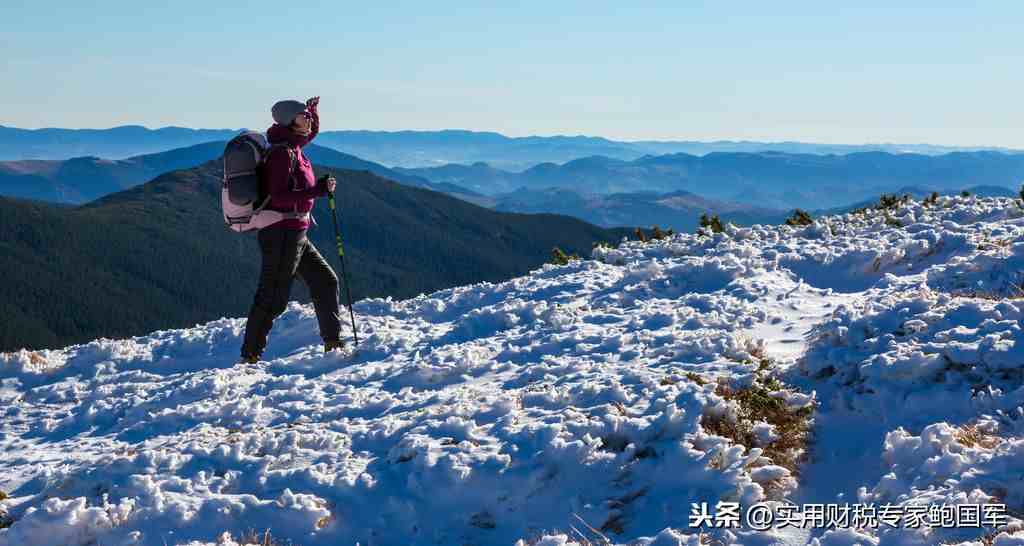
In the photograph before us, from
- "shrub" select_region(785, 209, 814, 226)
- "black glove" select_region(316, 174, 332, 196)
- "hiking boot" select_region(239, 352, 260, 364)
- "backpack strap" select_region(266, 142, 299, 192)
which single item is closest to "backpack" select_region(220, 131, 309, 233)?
"backpack strap" select_region(266, 142, 299, 192)

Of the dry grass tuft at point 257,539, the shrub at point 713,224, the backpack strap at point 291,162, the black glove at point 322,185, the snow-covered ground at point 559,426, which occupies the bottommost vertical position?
the dry grass tuft at point 257,539

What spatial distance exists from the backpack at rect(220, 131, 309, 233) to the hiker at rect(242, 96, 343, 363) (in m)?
0.09

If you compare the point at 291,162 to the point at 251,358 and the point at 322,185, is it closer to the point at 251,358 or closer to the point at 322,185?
the point at 322,185

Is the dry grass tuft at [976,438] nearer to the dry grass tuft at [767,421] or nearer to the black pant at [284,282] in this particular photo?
the dry grass tuft at [767,421]

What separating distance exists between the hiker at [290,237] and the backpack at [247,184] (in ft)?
0.29

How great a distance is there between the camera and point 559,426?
7480mm

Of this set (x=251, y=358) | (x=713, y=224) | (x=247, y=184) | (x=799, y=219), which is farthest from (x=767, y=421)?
(x=799, y=219)

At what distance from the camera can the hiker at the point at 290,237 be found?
11047 millimetres

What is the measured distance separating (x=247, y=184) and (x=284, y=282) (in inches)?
60.8

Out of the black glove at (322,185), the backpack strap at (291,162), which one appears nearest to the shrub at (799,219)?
the black glove at (322,185)

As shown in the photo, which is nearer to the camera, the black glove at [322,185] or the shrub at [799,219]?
the black glove at [322,185]

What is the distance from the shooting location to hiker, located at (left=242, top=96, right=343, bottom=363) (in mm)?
11047

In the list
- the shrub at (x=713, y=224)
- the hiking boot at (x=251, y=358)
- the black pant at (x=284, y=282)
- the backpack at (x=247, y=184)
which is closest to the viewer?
the backpack at (x=247, y=184)

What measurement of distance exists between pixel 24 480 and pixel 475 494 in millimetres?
4889
